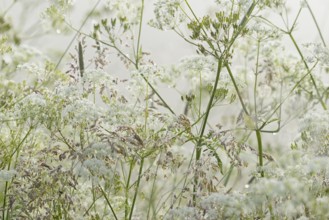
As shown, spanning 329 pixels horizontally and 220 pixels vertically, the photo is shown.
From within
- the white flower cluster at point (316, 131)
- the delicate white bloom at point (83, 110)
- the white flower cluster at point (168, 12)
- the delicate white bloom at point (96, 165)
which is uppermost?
the white flower cluster at point (168, 12)

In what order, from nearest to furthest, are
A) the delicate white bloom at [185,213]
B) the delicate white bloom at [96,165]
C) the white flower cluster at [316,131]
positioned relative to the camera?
the delicate white bloom at [185,213], the delicate white bloom at [96,165], the white flower cluster at [316,131]

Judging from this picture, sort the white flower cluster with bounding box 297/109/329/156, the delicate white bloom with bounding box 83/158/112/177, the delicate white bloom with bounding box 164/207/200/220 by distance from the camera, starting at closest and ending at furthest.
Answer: the delicate white bloom with bounding box 164/207/200/220 → the delicate white bloom with bounding box 83/158/112/177 → the white flower cluster with bounding box 297/109/329/156

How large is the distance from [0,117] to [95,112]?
129cm

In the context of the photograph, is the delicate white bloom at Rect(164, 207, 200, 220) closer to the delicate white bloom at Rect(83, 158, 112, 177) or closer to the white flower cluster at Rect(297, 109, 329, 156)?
the delicate white bloom at Rect(83, 158, 112, 177)

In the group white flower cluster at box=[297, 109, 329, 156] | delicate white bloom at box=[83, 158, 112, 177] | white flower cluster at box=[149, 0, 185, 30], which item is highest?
white flower cluster at box=[149, 0, 185, 30]

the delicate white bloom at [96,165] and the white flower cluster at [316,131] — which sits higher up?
the white flower cluster at [316,131]

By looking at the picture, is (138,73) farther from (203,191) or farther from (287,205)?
(287,205)

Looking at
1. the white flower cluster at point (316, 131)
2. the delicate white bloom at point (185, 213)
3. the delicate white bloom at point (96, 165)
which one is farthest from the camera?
the white flower cluster at point (316, 131)

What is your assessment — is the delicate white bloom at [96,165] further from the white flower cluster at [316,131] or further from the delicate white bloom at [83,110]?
the white flower cluster at [316,131]

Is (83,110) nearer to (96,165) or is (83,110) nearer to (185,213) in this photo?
(96,165)

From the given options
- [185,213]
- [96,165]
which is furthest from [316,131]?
[96,165]

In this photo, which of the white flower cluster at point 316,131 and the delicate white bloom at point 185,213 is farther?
the white flower cluster at point 316,131

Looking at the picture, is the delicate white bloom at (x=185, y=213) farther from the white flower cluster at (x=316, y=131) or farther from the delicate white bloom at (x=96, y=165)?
the white flower cluster at (x=316, y=131)

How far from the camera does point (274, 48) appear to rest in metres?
6.81
